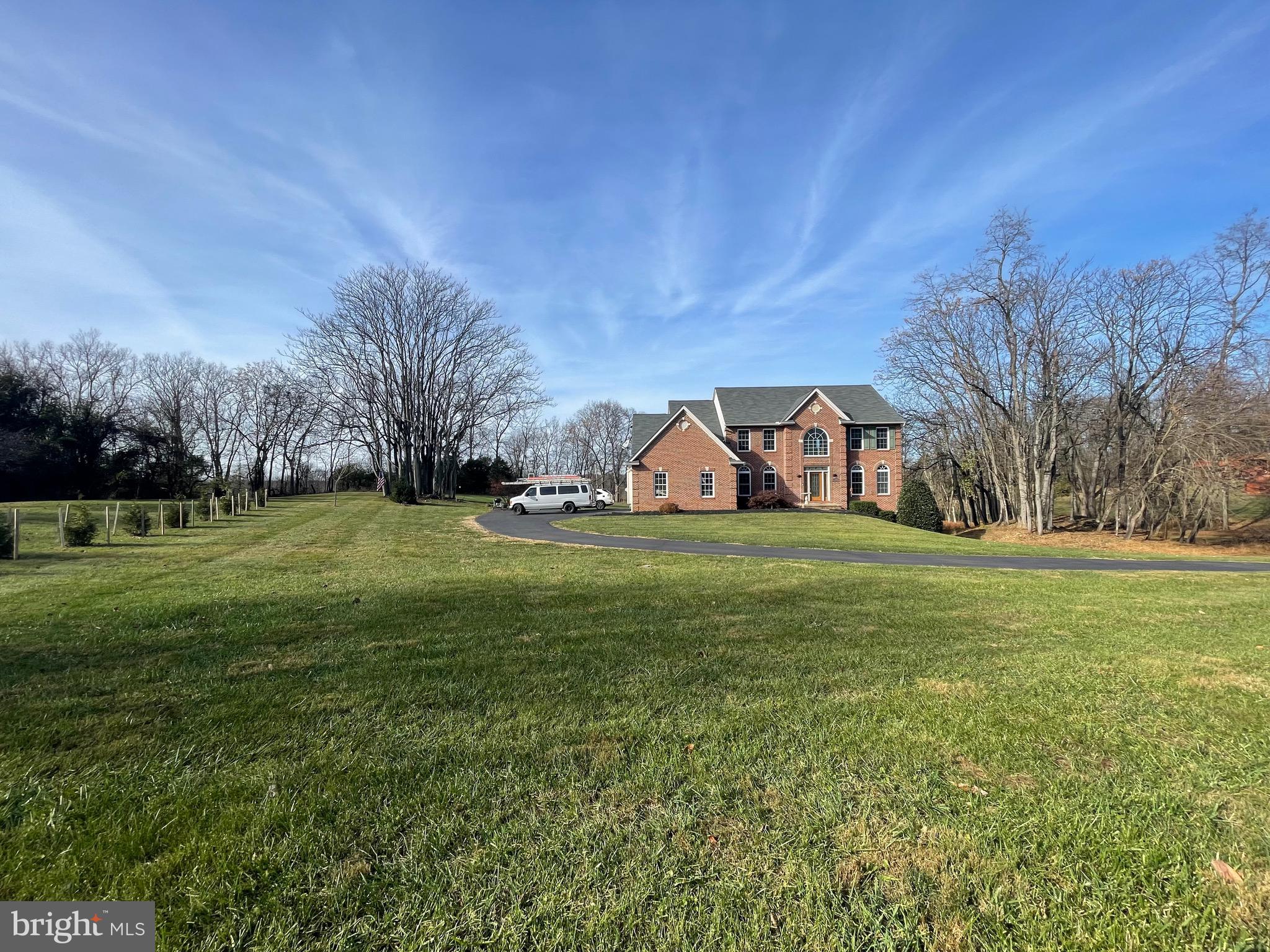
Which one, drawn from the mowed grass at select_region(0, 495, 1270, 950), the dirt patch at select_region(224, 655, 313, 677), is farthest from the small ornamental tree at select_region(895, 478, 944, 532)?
the dirt patch at select_region(224, 655, 313, 677)

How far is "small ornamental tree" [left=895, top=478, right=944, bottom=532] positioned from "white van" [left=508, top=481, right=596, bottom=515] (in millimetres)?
17595

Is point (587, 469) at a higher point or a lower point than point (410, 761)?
higher

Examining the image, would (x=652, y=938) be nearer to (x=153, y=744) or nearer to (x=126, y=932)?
(x=126, y=932)

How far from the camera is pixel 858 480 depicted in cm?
→ 3762

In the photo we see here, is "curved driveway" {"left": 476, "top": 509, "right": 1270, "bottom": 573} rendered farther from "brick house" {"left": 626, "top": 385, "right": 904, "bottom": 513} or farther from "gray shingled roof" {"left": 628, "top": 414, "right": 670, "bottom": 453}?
"gray shingled roof" {"left": 628, "top": 414, "right": 670, "bottom": 453}

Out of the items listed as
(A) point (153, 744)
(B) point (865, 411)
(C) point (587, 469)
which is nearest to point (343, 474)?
(C) point (587, 469)

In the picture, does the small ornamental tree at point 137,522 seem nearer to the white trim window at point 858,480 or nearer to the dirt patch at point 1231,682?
the dirt patch at point 1231,682

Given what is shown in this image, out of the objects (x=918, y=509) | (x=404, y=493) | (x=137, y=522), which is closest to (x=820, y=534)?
(x=918, y=509)

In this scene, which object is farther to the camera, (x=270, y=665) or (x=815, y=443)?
(x=815, y=443)

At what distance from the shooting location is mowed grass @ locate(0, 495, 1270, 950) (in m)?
2.05

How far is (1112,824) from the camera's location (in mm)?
2582

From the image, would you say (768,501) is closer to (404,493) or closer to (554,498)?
(554,498)

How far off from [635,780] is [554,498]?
29061 millimetres

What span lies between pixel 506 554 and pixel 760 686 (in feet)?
32.0
